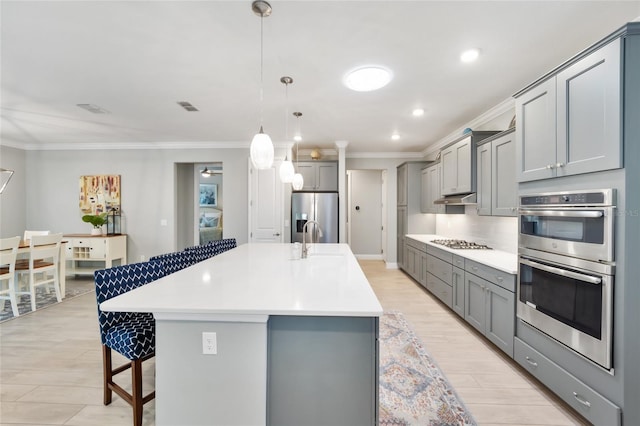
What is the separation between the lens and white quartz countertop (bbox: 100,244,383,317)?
4.10 feet

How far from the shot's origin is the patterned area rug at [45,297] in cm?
355

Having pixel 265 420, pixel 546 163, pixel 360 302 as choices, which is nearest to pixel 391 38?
pixel 546 163

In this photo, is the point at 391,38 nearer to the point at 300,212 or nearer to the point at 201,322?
the point at 201,322

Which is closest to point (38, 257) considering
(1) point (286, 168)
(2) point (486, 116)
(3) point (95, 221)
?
(3) point (95, 221)

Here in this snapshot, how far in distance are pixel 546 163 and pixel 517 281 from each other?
94 centimetres

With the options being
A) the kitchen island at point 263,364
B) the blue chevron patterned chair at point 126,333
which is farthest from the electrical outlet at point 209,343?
the blue chevron patterned chair at point 126,333

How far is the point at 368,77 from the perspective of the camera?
8.34ft

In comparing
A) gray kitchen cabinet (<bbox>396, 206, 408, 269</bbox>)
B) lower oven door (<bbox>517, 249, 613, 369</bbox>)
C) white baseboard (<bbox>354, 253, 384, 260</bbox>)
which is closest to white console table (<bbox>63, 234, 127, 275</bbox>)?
white baseboard (<bbox>354, 253, 384, 260</bbox>)

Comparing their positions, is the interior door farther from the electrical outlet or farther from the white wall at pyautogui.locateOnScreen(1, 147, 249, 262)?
the electrical outlet

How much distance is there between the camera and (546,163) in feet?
6.23

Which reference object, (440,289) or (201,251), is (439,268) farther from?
(201,251)

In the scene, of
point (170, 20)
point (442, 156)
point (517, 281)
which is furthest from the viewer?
point (442, 156)

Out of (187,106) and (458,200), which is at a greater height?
(187,106)

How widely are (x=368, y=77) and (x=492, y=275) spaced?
213cm
